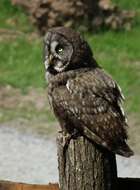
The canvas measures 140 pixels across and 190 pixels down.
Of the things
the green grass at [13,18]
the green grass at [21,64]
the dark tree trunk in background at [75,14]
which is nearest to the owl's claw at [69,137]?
the green grass at [21,64]

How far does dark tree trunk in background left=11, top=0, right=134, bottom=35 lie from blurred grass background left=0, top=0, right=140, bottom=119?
0.56ft

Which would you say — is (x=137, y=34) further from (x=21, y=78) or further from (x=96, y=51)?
(x=21, y=78)

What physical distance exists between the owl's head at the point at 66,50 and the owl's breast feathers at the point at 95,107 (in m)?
0.05

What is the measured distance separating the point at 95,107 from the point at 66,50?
402 millimetres

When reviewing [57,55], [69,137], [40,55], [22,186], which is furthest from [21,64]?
[22,186]

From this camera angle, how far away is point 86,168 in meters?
4.16

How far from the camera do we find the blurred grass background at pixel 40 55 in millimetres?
11531

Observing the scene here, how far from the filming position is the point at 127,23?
562 inches

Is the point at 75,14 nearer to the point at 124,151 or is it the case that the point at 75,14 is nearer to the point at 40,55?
the point at 40,55

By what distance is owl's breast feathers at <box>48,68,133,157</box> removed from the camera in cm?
432

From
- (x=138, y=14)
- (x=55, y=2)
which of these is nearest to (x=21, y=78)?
(x=55, y=2)

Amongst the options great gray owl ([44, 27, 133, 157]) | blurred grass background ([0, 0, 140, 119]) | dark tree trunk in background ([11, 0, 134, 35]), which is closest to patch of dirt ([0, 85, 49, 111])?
blurred grass background ([0, 0, 140, 119])

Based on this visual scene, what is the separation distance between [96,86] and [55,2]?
9.62 meters

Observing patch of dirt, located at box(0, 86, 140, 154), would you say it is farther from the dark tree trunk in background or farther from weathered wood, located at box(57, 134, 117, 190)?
weathered wood, located at box(57, 134, 117, 190)
